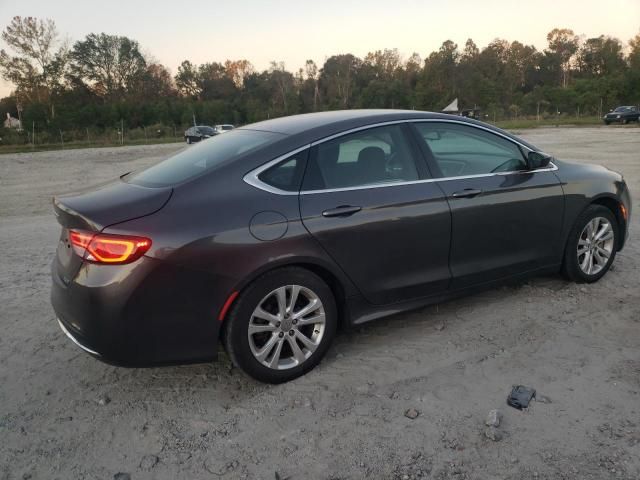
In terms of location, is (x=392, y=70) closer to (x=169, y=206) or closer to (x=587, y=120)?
(x=587, y=120)

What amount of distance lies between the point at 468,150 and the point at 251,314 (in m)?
2.11

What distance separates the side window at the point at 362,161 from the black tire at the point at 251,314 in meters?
0.56

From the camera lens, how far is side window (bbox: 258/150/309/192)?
3027 mm

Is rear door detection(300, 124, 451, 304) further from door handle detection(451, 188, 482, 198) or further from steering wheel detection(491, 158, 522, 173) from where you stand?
steering wheel detection(491, 158, 522, 173)

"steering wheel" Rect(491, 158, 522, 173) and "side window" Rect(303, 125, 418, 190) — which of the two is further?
"steering wheel" Rect(491, 158, 522, 173)

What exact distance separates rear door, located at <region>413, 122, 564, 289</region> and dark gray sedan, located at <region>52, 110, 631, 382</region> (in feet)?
0.04

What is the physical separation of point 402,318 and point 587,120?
165ft

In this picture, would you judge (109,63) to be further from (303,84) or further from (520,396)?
(520,396)

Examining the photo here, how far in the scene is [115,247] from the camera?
262 centimetres

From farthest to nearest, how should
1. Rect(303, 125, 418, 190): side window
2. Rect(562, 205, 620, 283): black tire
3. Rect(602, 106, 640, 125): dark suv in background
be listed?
Rect(602, 106, 640, 125): dark suv in background → Rect(562, 205, 620, 283): black tire → Rect(303, 125, 418, 190): side window

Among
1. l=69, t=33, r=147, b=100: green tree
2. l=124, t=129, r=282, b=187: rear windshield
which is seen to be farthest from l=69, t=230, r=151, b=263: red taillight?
l=69, t=33, r=147, b=100: green tree

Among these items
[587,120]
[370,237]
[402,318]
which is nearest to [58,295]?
[370,237]

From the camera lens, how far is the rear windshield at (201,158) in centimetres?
308

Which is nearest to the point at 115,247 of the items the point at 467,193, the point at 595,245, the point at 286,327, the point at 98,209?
the point at 98,209
